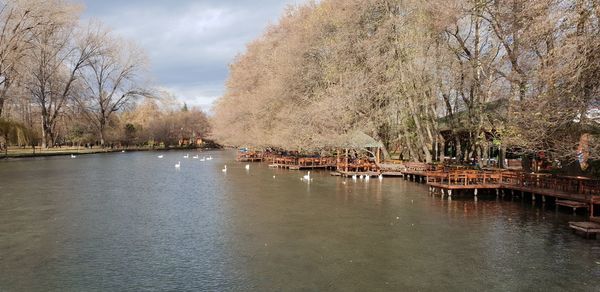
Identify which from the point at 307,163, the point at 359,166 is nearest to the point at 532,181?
the point at 359,166

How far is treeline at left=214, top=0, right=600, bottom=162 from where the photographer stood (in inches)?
613

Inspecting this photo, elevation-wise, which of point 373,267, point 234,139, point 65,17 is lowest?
point 373,267

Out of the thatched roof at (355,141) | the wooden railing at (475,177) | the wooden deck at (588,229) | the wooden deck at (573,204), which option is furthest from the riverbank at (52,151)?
the wooden deck at (588,229)

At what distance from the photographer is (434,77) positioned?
3384 centimetres

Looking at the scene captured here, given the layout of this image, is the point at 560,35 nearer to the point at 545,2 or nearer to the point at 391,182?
the point at 545,2

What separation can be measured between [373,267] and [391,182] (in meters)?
19.5

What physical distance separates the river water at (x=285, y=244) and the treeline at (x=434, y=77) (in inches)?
176

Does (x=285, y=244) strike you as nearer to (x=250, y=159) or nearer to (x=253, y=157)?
(x=253, y=157)

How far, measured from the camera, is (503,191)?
23953 mm

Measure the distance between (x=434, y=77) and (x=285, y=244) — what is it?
24570 mm

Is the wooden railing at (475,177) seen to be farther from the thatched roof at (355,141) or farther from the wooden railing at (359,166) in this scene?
the wooden railing at (359,166)

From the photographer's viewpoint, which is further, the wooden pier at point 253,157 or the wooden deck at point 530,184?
the wooden pier at point 253,157

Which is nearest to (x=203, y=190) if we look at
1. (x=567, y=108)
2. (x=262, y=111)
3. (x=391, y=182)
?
(x=391, y=182)

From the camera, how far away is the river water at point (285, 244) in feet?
33.3
